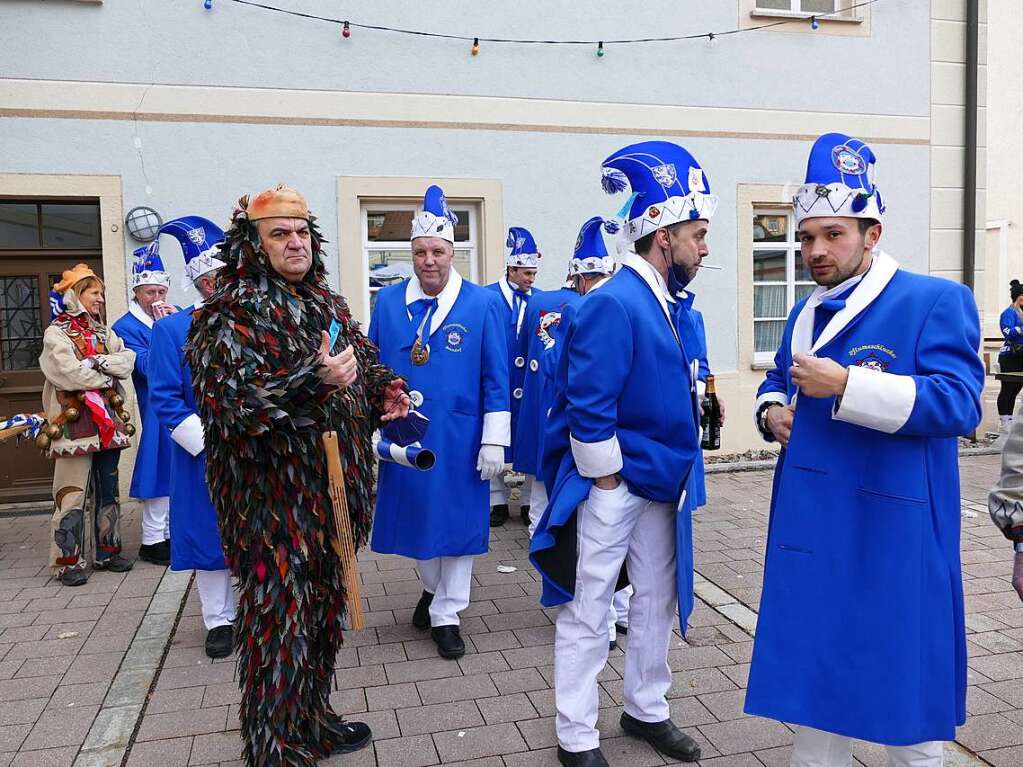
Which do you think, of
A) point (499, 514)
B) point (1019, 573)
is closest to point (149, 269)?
point (499, 514)

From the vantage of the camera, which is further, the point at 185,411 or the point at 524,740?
the point at 185,411

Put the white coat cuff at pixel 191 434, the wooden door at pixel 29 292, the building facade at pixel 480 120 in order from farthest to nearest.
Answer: the wooden door at pixel 29 292, the building facade at pixel 480 120, the white coat cuff at pixel 191 434

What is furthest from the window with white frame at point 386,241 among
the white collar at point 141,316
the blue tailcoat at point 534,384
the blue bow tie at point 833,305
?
the blue bow tie at point 833,305

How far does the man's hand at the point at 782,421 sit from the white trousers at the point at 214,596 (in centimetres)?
298

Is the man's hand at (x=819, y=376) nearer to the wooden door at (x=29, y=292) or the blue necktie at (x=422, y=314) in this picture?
the blue necktie at (x=422, y=314)

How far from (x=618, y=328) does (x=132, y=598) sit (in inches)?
156

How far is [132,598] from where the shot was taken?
528 cm

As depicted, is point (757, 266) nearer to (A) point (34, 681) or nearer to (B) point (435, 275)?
(B) point (435, 275)

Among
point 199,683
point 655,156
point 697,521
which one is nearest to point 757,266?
point 697,521

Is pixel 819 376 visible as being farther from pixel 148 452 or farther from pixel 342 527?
pixel 148 452

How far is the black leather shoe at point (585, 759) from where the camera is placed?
304 centimetres

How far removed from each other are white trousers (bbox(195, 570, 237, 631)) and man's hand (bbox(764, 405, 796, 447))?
2.98 m

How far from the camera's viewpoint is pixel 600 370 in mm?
2863

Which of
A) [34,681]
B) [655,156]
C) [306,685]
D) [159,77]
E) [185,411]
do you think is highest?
[159,77]
